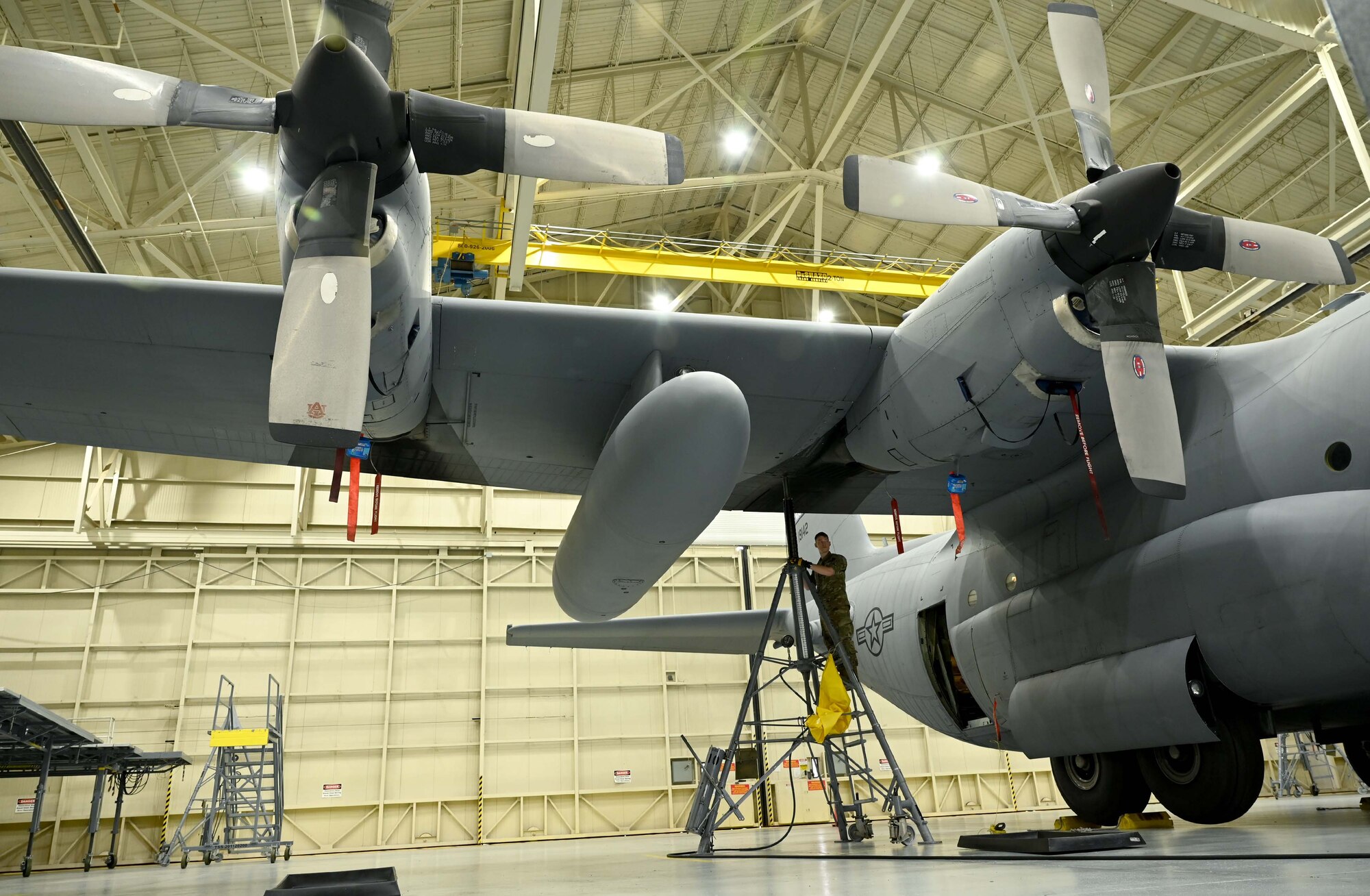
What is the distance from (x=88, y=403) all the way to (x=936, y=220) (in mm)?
6599

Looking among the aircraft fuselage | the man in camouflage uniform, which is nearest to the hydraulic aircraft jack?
the man in camouflage uniform

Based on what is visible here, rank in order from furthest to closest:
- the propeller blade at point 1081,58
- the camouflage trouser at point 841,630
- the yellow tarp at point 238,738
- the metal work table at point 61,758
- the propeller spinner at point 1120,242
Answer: the yellow tarp at point 238,738, the metal work table at point 61,758, the camouflage trouser at point 841,630, the propeller blade at point 1081,58, the propeller spinner at point 1120,242

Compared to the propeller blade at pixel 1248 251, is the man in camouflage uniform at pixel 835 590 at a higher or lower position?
lower

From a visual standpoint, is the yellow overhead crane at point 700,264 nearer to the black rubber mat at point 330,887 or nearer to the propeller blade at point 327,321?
the propeller blade at point 327,321

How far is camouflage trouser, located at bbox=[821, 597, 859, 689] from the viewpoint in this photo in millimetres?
7887

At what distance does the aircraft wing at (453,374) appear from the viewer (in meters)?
6.29

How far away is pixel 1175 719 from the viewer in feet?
21.1

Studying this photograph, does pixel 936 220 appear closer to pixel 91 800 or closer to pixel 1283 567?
pixel 1283 567

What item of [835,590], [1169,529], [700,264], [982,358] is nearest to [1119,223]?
[982,358]

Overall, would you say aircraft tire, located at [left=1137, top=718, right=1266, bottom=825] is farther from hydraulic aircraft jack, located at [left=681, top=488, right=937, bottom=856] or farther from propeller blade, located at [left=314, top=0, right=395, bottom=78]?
propeller blade, located at [left=314, top=0, right=395, bottom=78]

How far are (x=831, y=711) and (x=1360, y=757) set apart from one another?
5.47m

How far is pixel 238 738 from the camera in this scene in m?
18.7

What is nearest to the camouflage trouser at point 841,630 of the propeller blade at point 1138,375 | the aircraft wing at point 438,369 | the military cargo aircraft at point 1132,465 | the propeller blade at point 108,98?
the military cargo aircraft at point 1132,465

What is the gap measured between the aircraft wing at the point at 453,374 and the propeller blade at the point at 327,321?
1551 millimetres
